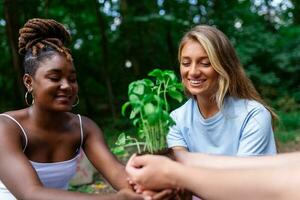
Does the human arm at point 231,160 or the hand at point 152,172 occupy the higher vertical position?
the hand at point 152,172

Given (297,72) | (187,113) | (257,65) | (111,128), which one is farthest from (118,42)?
(187,113)

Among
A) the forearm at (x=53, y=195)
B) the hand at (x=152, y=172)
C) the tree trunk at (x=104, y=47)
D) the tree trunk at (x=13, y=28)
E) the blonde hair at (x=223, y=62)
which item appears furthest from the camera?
the tree trunk at (x=104, y=47)

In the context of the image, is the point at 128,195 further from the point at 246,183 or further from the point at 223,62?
the point at 223,62

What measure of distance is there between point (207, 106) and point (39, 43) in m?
1.02

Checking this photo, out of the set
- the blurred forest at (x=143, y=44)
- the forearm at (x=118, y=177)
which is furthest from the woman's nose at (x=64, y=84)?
the blurred forest at (x=143, y=44)

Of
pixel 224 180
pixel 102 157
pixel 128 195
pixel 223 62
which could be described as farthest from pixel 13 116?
pixel 224 180

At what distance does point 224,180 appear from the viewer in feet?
3.72

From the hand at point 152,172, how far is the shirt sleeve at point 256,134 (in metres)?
1.05

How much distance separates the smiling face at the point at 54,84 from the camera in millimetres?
1958

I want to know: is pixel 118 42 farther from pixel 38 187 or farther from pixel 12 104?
pixel 38 187

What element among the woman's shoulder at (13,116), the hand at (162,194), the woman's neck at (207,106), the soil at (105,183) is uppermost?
the woman's shoulder at (13,116)

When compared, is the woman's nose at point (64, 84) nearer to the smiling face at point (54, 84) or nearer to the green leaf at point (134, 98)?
the smiling face at point (54, 84)

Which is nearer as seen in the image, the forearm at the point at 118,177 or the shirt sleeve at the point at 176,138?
the forearm at the point at 118,177

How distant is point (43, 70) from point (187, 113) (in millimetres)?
957
